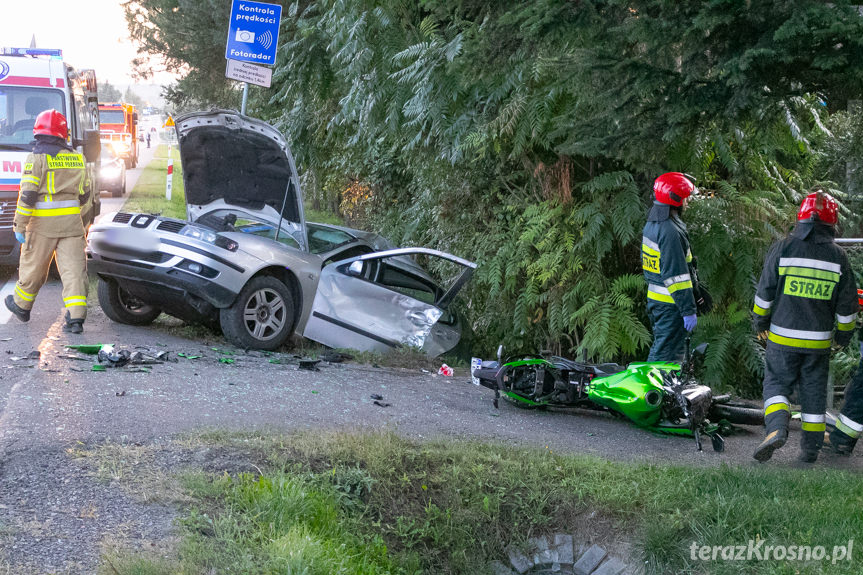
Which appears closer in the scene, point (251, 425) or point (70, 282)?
point (251, 425)

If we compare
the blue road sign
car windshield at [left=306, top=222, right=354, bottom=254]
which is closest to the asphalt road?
car windshield at [left=306, top=222, right=354, bottom=254]

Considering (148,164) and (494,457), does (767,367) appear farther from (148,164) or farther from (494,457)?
(148,164)

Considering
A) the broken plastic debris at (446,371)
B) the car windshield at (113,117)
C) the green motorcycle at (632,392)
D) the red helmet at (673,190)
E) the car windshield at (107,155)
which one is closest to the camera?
the green motorcycle at (632,392)

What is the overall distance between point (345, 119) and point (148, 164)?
118 ft

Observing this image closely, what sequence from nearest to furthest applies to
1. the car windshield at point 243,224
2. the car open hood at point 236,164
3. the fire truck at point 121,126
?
the car open hood at point 236,164
the car windshield at point 243,224
the fire truck at point 121,126

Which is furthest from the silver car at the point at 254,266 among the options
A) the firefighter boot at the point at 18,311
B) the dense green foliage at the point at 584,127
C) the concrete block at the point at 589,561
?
the concrete block at the point at 589,561

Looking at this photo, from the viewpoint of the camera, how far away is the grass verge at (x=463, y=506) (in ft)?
13.7

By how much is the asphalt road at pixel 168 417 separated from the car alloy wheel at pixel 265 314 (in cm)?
27

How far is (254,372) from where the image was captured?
7.50 m

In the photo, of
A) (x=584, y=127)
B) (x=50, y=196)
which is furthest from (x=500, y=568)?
(x=50, y=196)

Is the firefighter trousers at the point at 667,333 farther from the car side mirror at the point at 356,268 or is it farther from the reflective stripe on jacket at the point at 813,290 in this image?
the car side mirror at the point at 356,268

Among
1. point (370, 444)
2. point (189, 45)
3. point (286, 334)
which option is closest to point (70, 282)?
point (286, 334)

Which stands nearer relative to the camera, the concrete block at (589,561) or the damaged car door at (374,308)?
the concrete block at (589,561)

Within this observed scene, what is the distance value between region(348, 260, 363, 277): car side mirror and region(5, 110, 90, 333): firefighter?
8.56 ft
